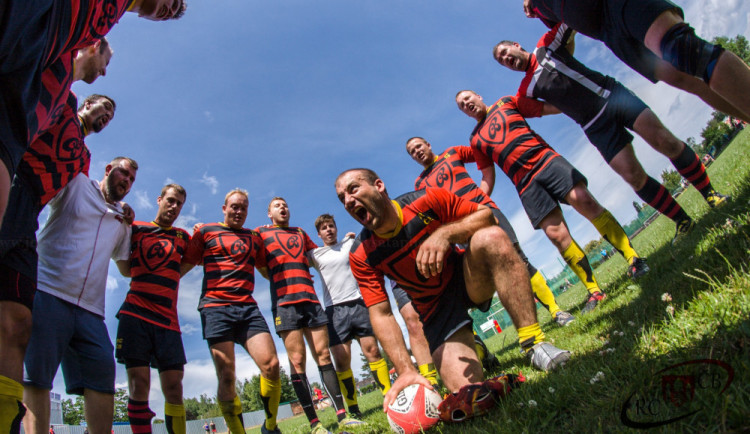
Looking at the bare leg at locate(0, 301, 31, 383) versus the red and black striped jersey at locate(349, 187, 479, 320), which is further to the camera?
the red and black striped jersey at locate(349, 187, 479, 320)

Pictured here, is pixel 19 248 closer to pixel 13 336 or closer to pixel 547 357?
pixel 13 336

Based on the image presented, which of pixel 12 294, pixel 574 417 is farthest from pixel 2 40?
pixel 574 417

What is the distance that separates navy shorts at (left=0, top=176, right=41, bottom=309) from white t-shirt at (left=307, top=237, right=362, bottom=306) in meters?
4.38

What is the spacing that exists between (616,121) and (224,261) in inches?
207

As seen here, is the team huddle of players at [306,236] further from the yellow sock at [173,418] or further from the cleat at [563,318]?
the cleat at [563,318]

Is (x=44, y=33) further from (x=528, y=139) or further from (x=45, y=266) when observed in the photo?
(x=528, y=139)

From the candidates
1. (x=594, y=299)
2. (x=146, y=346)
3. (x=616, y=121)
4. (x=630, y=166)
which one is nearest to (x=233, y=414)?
(x=146, y=346)

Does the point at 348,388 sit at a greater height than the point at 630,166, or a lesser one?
lesser

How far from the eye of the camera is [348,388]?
578 centimetres

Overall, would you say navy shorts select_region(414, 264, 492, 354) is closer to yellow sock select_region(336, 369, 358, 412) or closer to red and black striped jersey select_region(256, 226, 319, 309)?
red and black striped jersey select_region(256, 226, 319, 309)

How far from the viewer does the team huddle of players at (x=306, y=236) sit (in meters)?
2.12

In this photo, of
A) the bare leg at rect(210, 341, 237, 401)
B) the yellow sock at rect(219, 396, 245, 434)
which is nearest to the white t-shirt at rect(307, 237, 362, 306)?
the bare leg at rect(210, 341, 237, 401)

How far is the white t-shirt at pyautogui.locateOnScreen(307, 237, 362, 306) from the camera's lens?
662 centimetres

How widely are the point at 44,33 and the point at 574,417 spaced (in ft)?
8.44
